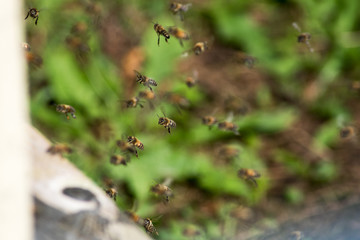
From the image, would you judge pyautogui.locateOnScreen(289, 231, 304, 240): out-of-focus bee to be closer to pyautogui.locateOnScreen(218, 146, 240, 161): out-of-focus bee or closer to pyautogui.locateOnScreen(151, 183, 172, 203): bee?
pyautogui.locateOnScreen(151, 183, 172, 203): bee

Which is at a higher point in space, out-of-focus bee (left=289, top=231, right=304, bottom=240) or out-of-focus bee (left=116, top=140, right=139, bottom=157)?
out-of-focus bee (left=116, top=140, right=139, bottom=157)

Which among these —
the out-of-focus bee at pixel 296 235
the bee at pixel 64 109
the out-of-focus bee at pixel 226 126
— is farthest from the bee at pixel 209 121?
the out-of-focus bee at pixel 296 235

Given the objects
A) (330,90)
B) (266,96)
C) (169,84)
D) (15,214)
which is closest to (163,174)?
(169,84)

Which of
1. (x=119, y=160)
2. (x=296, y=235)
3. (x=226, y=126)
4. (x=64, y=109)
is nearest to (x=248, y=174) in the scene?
(x=226, y=126)

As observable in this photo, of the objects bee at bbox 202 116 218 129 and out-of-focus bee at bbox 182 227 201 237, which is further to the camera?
bee at bbox 202 116 218 129

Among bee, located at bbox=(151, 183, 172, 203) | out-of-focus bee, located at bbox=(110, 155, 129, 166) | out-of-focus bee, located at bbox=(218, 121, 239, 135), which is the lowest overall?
bee, located at bbox=(151, 183, 172, 203)

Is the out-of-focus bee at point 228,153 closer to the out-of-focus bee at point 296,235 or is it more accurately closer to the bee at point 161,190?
the bee at point 161,190

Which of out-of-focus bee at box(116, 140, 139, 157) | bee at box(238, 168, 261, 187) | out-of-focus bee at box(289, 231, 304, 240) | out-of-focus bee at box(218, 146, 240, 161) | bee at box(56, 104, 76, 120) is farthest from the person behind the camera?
out-of-focus bee at box(218, 146, 240, 161)

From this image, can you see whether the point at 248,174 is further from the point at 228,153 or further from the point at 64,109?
the point at 64,109

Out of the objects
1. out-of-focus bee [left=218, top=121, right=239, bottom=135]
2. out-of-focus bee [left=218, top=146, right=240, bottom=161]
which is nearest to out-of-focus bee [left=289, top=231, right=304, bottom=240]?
out-of-focus bee [left=218, top=121, right=239, bottom=135]
